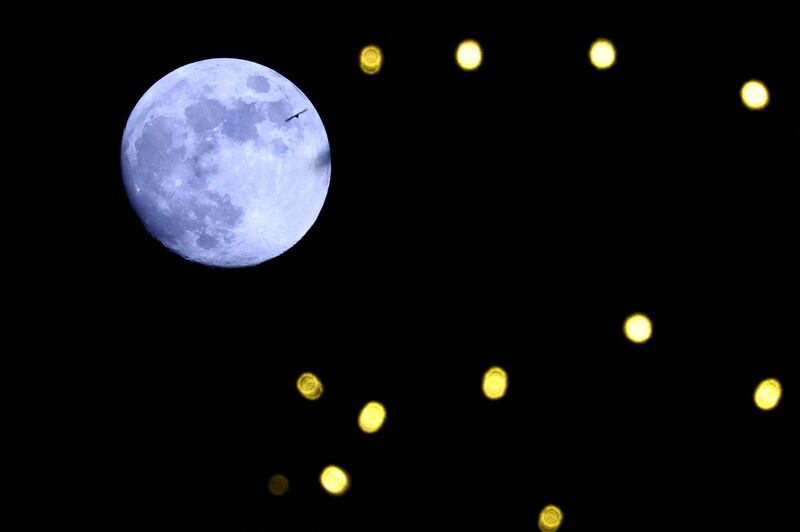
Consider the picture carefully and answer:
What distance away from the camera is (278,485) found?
250 cm

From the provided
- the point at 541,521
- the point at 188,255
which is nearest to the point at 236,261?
the point at 188,255

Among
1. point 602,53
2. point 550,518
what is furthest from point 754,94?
point 550,518

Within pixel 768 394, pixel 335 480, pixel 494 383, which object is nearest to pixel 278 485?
pixel 335 480

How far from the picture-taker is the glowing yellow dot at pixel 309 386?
2.56 metres

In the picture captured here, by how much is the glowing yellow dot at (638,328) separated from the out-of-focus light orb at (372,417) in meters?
0.82

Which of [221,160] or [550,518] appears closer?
[221,160]

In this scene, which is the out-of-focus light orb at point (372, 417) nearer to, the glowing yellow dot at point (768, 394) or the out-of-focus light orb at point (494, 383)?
the out-of-focus light orb at point (494, 383)

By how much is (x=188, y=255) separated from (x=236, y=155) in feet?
1.03

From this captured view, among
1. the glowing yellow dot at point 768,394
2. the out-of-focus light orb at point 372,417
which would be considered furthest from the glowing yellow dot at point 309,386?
the glowing yellow dot at point 768,394

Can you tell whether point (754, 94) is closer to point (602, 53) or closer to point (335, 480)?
point (602, 53)

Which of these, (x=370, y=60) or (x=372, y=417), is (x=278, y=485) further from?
(x=370, y=60)

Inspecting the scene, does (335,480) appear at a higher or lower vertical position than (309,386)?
lower

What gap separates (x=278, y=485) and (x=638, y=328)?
1228 millimetres

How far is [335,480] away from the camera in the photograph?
8.30 ft
